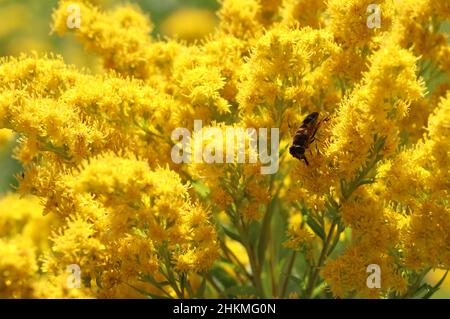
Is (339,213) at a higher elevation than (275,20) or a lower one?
lower

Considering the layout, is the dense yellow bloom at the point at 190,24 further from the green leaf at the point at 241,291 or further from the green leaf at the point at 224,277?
the green leaf at the point at 241,291

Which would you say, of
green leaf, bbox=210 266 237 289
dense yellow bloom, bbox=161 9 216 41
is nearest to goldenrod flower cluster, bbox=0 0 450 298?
green leaf, bbox=210 266 237 289


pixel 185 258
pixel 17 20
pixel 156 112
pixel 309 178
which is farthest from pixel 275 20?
pixel 17 20

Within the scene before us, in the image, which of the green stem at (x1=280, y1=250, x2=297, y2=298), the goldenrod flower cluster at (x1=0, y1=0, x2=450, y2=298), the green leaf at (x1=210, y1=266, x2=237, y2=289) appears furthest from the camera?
the green leaf at (x1=210, y1=266, x2=237, y2=289)

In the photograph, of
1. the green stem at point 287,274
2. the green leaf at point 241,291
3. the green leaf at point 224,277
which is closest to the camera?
the green leaf at point 241,291

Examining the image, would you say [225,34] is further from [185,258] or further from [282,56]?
[185,258]

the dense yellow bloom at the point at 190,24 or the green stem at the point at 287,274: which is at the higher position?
the dense yellow bloom at the point at 190,24

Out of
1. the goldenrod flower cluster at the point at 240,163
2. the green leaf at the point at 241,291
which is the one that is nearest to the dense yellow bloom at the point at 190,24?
the goldenrod flower cluster at the point at 240,163

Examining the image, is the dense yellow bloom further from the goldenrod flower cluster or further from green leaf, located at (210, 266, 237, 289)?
green leaf, located at (210, 266, 237, 289)
